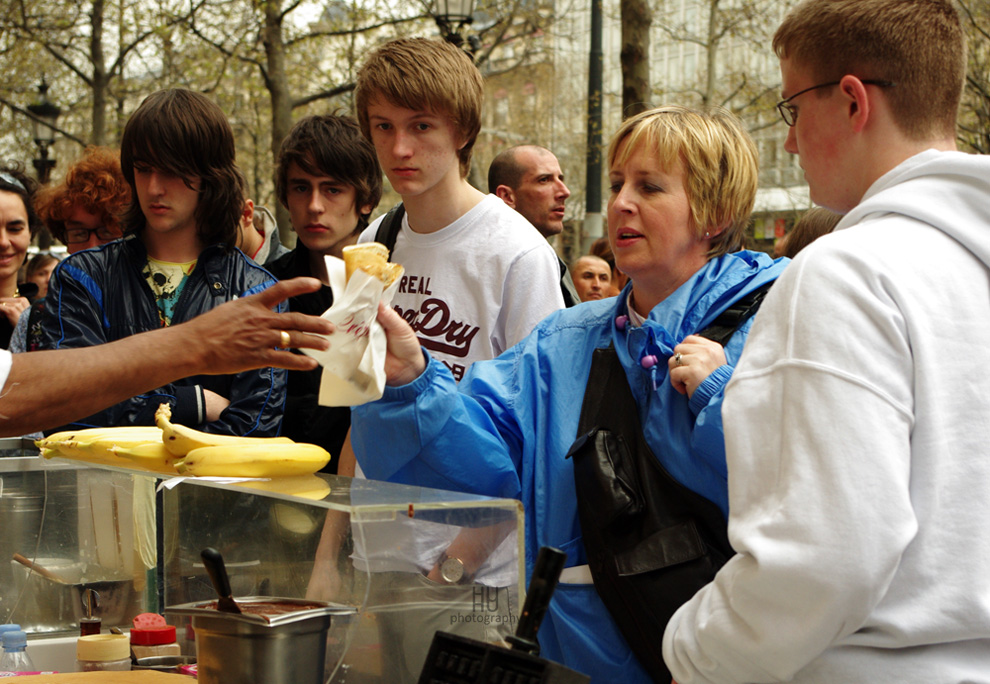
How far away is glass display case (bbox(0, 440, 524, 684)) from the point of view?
1.87 metres

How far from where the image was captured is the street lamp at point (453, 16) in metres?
8.38

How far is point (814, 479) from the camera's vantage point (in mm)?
1422

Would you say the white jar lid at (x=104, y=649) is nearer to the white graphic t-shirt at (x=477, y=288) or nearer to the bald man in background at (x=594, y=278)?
the white graphic t-shirt at (x=477, y=288)

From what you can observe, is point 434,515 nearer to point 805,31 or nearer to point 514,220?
point 805,31

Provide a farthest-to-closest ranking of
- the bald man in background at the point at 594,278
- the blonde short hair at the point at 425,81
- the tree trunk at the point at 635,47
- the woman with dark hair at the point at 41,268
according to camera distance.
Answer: the tree trunk at the point at 635,47 < the woman with dark hair at the point at 41,268 < the bald man in background at the point at 594,278 < the blonde short hair at the point at 425,81

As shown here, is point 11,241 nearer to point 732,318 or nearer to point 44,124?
point 732,318

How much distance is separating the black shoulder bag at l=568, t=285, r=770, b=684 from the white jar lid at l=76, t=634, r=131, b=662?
1169 mm

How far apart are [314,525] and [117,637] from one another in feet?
2.74

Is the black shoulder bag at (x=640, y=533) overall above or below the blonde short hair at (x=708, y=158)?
below

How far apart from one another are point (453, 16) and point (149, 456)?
6.79 m

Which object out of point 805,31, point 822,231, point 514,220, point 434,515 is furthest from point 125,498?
point 822,231

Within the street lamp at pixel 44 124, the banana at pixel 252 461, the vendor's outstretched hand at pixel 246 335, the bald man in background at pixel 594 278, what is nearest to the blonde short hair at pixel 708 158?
the vendor's outstretched hand at pixel 246 335

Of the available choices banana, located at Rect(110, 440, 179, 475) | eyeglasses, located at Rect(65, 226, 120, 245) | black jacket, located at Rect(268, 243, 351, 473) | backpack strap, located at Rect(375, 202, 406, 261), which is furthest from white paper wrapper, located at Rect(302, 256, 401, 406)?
eyeglasses, located at Rect(65, 226, 120, 245)

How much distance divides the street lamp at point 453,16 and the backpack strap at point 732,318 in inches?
253
